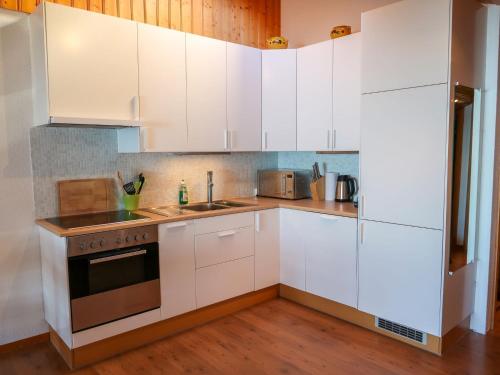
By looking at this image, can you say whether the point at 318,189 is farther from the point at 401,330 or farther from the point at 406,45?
the point at 406,45

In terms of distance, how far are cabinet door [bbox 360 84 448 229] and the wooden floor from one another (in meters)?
0.84

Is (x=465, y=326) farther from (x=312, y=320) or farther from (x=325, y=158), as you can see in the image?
(x=325, y=158)

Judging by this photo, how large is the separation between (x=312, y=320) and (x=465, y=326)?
107cm

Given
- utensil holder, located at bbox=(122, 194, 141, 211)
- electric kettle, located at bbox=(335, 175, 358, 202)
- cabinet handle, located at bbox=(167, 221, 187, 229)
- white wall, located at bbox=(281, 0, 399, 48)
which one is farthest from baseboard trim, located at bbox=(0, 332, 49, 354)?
white wall, located at bbox=(281, 0, 399, 48)

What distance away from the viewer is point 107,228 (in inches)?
96.2

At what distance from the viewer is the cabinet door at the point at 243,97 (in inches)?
131

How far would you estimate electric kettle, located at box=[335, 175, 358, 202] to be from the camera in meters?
3.43

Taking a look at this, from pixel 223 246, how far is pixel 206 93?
1.21m

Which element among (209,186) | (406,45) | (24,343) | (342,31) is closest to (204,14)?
(342,31)

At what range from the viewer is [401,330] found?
8.85 feet

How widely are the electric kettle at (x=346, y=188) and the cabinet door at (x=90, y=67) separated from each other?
1.77 m

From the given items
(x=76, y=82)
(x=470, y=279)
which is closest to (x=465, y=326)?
(x=470, y=279)

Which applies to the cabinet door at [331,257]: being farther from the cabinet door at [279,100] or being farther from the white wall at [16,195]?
the white wall at [16,195]

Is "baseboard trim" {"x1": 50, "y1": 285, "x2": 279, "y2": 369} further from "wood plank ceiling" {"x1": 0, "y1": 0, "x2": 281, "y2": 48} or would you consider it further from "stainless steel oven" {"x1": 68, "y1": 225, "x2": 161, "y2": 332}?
"wood plank ceiling" {"x1": 0, "y1": 0, "x2": 281, "y2": 48}
